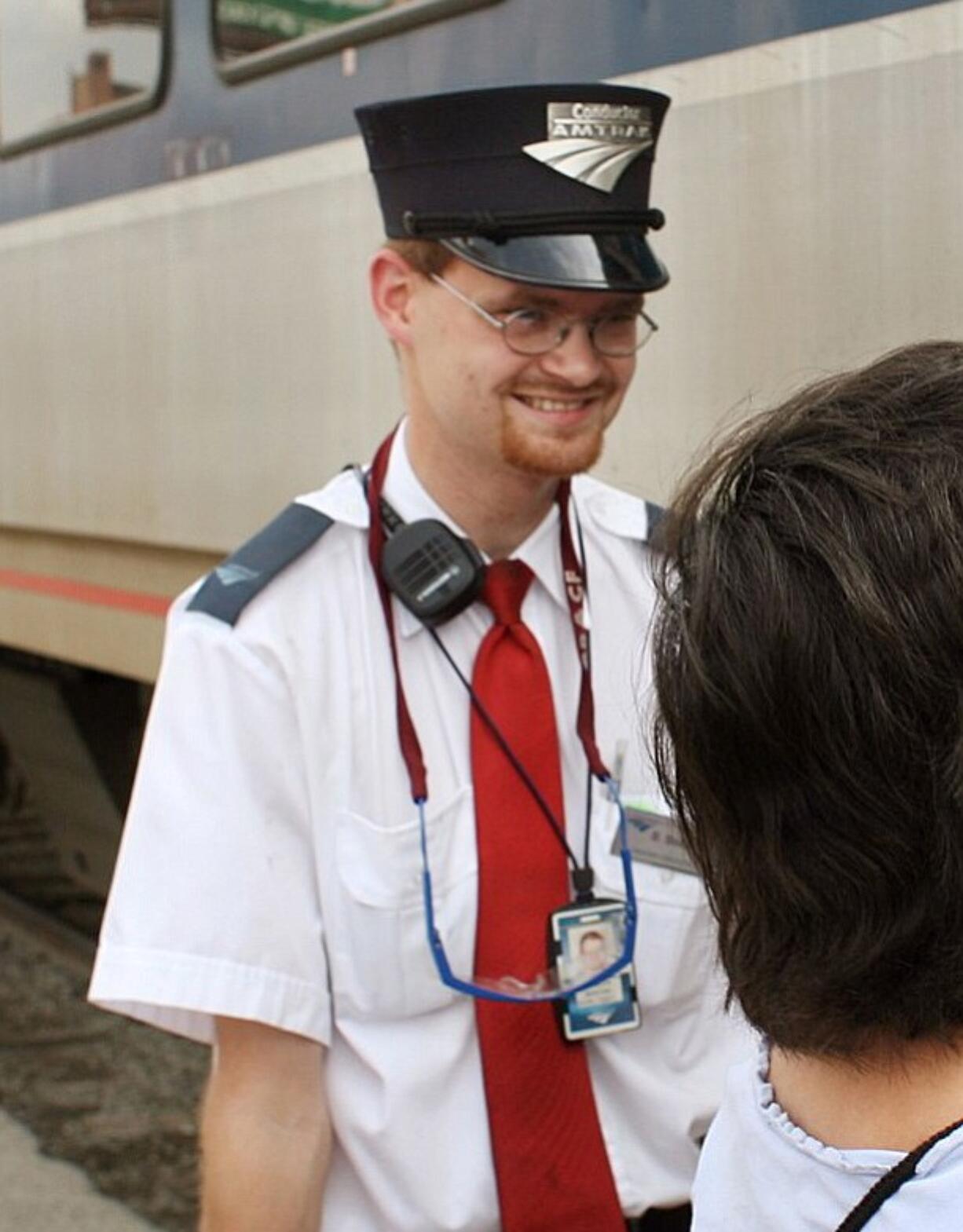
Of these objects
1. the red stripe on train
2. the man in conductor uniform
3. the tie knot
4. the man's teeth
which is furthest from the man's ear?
the red stripe on train

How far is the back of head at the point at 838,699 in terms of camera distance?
1007 mm

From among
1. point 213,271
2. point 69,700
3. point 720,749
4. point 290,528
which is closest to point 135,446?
point 213,271

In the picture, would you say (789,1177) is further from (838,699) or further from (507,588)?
(507,588)

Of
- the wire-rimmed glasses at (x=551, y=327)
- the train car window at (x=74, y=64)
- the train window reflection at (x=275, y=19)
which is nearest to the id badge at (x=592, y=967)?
the wire-rimmed glasses at (x=551, y=327)

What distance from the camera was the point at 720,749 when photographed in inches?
42.5

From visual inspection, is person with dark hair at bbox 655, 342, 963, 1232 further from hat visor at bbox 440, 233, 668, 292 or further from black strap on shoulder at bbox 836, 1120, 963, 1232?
hat visor at bbox 440, 233, 668, 292

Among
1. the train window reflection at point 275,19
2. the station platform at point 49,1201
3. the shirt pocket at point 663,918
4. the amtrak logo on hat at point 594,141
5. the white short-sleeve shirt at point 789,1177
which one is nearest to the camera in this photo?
the white short-sleeve shirt at point 789,1177

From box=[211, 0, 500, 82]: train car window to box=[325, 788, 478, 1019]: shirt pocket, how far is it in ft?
5.01

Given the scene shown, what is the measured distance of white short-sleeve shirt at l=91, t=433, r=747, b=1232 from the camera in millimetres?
1784

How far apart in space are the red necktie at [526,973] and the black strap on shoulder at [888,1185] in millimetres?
808

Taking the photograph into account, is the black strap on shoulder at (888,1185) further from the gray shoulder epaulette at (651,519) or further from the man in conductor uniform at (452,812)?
the gray shoulder epaulette at (651,519)

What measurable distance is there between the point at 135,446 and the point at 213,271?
0.46 metres

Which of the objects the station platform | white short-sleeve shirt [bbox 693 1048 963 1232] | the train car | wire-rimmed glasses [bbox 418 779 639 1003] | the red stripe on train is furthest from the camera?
the red stripe on train

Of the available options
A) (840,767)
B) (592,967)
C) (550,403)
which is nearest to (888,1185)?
(840,767)
